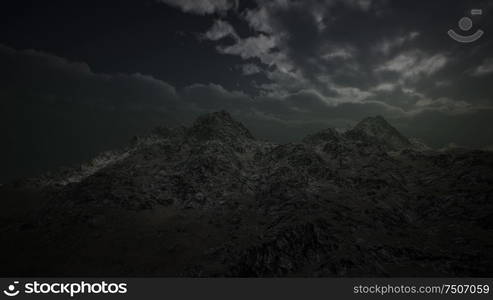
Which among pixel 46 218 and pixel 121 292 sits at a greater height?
pixel 46 218

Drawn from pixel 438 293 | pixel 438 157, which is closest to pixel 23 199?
pixel 438 293

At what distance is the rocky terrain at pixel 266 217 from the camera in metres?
82.1

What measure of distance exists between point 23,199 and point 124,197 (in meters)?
88.6

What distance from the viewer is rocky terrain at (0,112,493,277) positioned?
3231 inches

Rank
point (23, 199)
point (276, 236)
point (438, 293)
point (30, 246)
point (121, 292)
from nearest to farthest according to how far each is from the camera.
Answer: point (121, 292) < point (438, 293) < point (276, 236) < point (30, 246) < point (23, 199)

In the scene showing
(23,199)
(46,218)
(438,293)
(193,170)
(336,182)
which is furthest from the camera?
(23,199)

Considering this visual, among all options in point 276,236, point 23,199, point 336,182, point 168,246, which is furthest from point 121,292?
point 23,199

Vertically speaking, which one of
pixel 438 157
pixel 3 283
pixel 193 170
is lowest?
pixel 3 283

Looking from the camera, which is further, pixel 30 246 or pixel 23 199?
pixel 23 199

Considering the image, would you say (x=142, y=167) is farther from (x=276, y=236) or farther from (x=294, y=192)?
(x=276, y=236)

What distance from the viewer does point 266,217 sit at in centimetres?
11706

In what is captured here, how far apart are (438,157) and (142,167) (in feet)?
565

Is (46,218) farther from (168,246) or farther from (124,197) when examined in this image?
(168,246)

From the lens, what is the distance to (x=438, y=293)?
30562 millimetres
